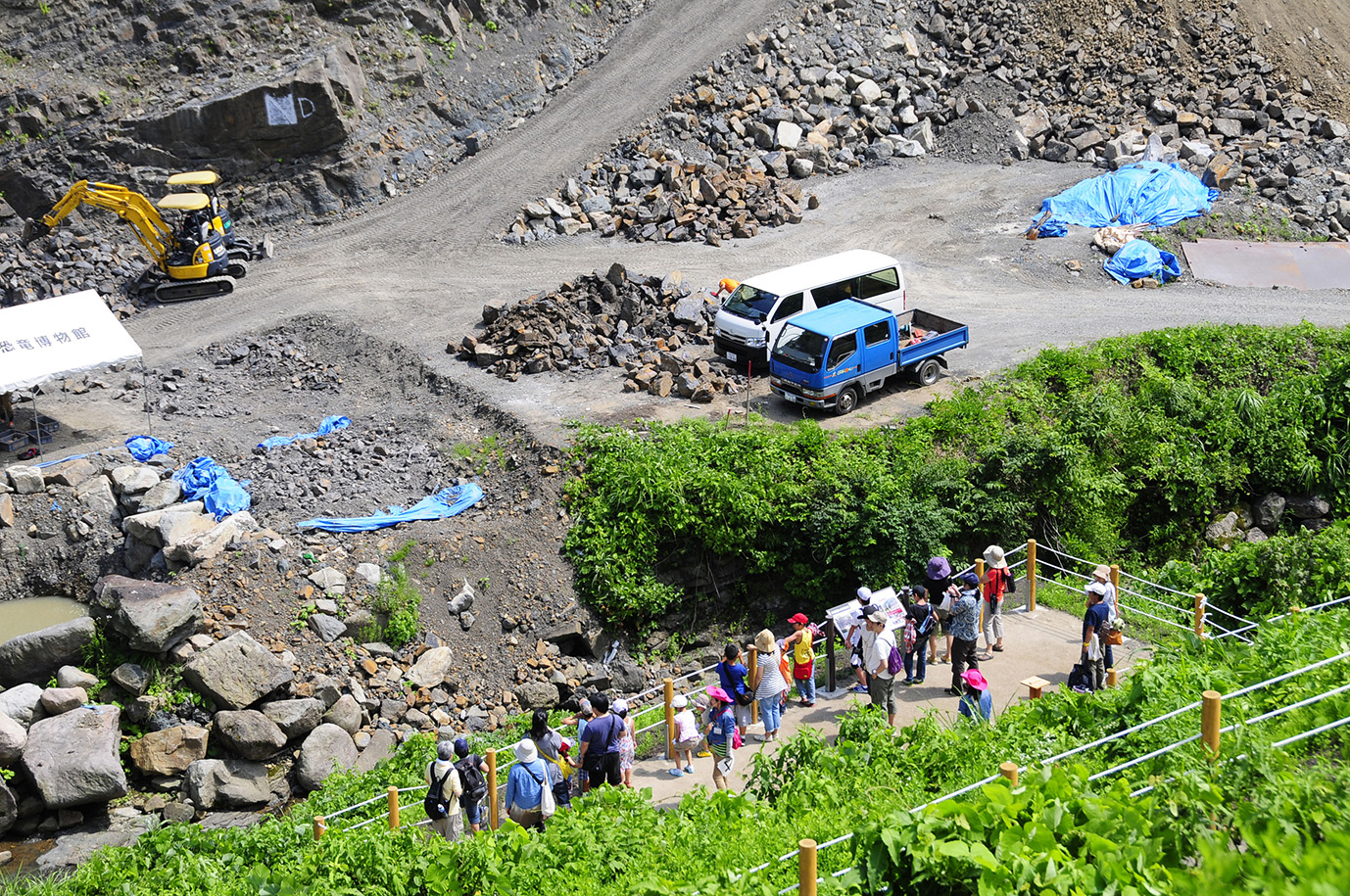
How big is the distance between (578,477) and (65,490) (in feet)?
28.4

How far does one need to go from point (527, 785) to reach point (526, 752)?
0.33 meters

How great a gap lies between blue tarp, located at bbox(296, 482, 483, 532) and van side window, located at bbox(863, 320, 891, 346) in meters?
7.61

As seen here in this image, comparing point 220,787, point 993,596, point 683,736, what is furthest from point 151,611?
point 993,596

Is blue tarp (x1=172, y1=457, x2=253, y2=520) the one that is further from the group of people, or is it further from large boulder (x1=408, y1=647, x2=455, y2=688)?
the group of people

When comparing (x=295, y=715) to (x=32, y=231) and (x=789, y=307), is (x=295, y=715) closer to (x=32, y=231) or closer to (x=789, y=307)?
(x=789, y=307)

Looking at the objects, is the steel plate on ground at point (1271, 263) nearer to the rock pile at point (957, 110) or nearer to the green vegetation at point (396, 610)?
the rock pile at point (957, 110)

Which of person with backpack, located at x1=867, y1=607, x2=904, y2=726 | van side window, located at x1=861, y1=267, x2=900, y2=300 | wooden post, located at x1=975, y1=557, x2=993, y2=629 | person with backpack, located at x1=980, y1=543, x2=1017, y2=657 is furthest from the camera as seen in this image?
van side window, located at x1=861, y1=267, x2=900, y2=300

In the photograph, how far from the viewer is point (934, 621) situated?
13695 millimetres

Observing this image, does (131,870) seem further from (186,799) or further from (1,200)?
(1,200)

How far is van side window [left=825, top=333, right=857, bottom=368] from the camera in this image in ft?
65.1

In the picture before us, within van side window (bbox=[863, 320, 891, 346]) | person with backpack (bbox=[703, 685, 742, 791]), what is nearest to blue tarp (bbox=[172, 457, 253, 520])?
Answer: person with backpack (bbox=[703, 685, 742, 791])

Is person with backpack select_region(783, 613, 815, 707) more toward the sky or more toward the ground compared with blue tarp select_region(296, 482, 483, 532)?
more toward the ground

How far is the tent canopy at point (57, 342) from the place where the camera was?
756 inches

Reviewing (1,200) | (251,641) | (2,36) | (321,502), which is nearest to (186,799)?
(251,641)
